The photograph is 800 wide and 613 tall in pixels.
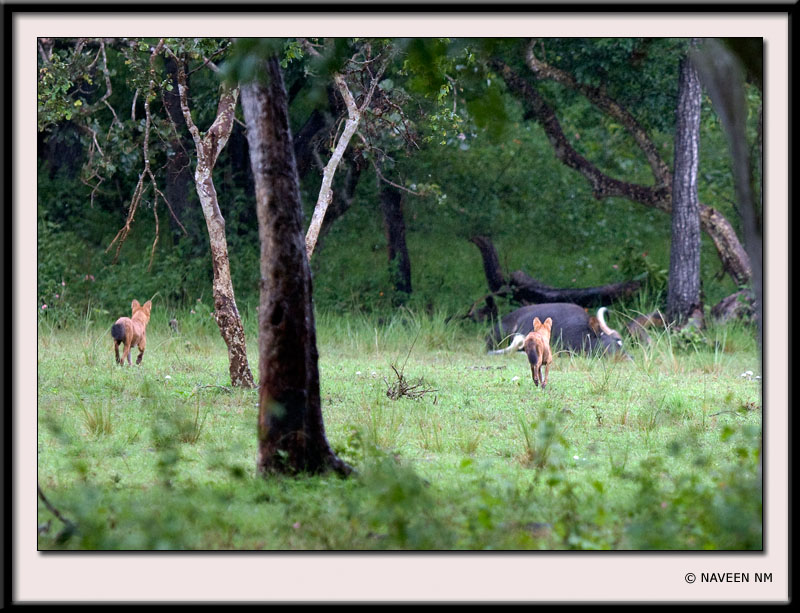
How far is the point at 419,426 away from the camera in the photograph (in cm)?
534

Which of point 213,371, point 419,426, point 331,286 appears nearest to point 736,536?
point 419,426

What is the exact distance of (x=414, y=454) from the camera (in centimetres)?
484

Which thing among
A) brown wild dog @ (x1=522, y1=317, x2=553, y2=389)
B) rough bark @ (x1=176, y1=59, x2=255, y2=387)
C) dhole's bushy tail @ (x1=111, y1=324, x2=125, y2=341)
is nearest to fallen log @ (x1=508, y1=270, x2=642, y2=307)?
brown wild dog @ (x1=522, y1=317, x2=553, y2=389)

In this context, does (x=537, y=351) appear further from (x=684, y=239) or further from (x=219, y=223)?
(x=684, y=239)

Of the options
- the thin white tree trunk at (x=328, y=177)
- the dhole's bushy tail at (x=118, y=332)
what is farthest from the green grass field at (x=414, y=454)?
the thin white tree trunk at (x=328, y=177)

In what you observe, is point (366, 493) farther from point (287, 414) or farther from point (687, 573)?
point (687, 573)

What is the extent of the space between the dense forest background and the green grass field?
207 cm

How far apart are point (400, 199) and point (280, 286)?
7.88 meters

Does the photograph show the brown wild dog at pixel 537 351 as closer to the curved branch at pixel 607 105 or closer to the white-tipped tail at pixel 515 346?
the white-tipped tail at pixel 515 346

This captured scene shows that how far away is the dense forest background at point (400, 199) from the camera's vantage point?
975cm

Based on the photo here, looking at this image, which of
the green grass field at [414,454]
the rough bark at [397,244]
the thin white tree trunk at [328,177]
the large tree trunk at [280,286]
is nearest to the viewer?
the green grass field at [414,454]

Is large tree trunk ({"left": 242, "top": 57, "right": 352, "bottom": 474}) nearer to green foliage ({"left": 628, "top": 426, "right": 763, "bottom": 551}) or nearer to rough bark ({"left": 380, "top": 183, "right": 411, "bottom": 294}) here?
green foliage ({"left": 628, "top": 426, "right": 763, "bottom": 551})

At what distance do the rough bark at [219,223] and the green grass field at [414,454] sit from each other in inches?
9.3

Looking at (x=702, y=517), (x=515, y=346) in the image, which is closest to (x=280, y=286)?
(x=702, y=517)
